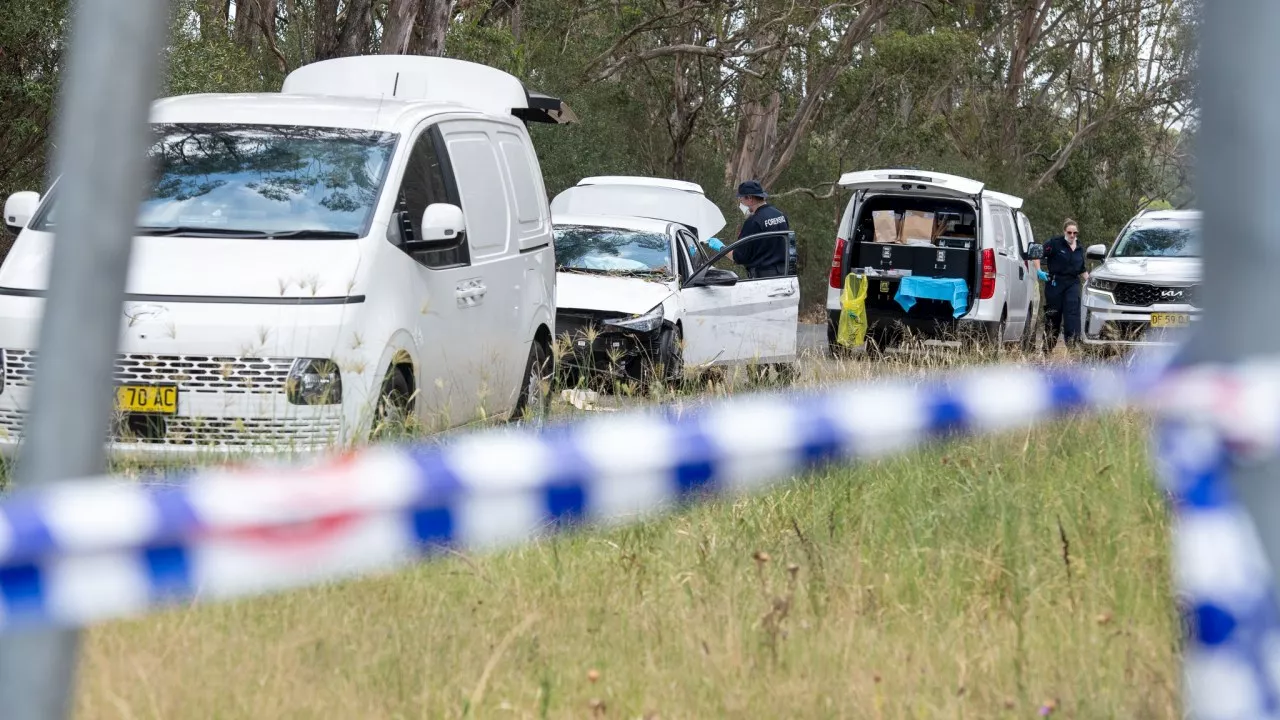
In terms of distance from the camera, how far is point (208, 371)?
19.5ft

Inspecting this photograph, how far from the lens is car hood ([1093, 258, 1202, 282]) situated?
17016 millimetres

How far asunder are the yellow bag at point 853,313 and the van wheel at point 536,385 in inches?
289

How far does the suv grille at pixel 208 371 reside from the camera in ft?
19.5

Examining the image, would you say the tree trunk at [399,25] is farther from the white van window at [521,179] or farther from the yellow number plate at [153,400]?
the yellow number plate at [153,400]

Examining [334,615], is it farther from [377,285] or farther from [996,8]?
[996,8]

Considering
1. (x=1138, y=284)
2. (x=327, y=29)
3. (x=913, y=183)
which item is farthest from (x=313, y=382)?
(x=1138, y=284)

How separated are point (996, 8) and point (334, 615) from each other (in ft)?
122

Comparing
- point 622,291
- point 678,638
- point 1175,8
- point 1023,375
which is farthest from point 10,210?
point 1175,8

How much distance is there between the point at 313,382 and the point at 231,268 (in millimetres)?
663

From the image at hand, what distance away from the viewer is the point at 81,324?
57.4 inches

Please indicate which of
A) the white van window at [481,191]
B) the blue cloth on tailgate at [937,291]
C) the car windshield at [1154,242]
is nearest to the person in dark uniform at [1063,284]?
the car windshield at [1154,242]

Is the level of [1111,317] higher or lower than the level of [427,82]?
lower

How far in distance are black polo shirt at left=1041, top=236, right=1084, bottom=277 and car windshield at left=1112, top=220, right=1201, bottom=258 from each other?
75.7 inches

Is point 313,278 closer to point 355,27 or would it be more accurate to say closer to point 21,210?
point 21,210
